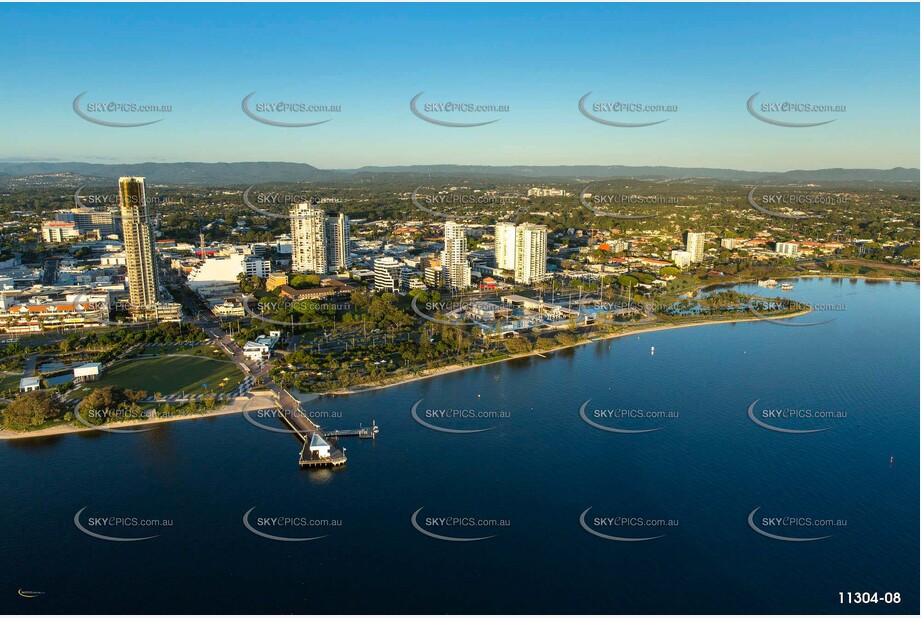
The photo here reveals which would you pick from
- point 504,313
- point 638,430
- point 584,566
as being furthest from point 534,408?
point 504,313

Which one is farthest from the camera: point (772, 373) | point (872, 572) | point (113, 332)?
point (113, 332)

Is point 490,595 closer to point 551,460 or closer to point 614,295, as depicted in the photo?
point 551,460

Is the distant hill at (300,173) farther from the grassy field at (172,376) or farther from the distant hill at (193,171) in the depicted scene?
the grassy field at (172,376)

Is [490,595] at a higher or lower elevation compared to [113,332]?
lower

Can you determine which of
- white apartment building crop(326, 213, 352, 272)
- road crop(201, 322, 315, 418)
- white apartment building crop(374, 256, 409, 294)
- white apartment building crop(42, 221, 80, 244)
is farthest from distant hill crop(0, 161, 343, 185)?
road crop(201, 322, 315, 418)

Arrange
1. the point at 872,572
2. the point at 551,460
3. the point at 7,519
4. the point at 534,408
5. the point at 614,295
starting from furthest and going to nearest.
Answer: the point at 614,295 → the point at 534,408 → the point at 551,460 → the point at 7,519 → the point at 872,572

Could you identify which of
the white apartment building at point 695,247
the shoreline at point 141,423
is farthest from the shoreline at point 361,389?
the white apartment building at point 695,247

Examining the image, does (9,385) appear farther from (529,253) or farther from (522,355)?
(529,253)
